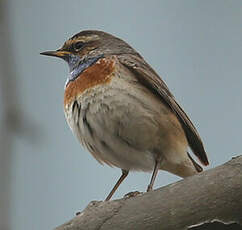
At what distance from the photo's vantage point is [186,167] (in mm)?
5191

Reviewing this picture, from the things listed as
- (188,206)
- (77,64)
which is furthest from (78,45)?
(188,206)

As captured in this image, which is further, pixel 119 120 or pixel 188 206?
pixel 119 120

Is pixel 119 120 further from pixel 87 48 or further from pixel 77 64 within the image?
pixel 87 48

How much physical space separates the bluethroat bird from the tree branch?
1.49 metres

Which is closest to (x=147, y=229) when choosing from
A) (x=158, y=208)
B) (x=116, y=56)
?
(x=158, y=208)

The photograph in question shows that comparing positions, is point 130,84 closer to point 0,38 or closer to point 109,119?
point 109,119

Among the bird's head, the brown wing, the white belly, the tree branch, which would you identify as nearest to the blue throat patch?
the bird's head

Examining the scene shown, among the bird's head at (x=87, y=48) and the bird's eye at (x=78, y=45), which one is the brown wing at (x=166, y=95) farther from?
the bird's eye at (x=78, y=45)

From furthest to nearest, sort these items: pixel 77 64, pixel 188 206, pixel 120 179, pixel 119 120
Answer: pixel 77 64 → pixel 120 179 → pixel 119 120 → pixel 188 206

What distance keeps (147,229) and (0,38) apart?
1.30 metres

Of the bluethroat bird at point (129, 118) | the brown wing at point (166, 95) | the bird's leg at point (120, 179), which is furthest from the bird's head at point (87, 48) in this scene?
the bird's leg at point (120, 179)

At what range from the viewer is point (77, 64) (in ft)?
18.1

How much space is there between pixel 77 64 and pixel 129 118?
121 cm

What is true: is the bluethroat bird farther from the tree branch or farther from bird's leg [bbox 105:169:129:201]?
the tree branch
